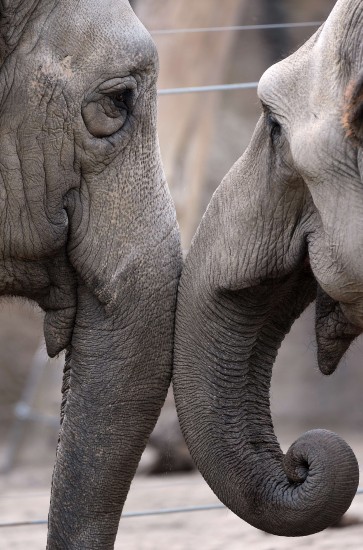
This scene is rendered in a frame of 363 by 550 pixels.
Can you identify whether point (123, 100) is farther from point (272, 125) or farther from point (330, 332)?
point (330, 332)

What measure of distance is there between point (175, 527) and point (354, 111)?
9.86 feet

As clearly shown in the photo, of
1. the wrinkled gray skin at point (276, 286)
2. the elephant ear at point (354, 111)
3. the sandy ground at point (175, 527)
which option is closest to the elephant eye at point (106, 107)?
the wrinkled gray skin at point (276, 286)

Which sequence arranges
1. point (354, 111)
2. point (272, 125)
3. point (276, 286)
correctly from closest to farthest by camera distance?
point (354, 111), point (272, 125), point (276, 286)

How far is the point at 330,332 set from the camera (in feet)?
9.12

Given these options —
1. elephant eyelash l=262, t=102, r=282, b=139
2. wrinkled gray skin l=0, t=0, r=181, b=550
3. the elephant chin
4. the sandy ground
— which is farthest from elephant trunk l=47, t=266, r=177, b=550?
the sandy ground

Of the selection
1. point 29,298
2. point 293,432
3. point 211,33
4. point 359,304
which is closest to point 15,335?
point 293,432

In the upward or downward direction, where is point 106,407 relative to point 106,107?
downward

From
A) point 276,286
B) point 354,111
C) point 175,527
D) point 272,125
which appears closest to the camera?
point 354,111

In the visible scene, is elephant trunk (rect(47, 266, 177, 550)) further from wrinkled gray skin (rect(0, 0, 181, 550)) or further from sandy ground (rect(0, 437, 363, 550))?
sandy ground (rect(0, 437, 363, 550))

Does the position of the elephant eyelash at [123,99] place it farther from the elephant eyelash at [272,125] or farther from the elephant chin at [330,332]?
the elephant chin at [330,332]

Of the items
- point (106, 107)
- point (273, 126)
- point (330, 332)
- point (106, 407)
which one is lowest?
point (106, 407)

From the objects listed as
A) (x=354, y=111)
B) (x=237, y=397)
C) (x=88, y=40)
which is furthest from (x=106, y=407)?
(x=354, y=111)

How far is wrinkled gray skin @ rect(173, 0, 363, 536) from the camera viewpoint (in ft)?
8.01

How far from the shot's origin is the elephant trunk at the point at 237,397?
274cm
